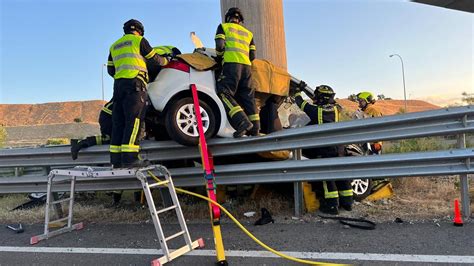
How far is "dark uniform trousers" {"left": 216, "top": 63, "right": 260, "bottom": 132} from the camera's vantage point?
441 cm

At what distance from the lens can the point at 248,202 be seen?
4824mm

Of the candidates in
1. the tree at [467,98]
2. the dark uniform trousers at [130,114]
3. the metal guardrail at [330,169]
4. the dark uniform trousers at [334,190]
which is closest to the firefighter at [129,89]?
the dark uniform trousers at [130,114]

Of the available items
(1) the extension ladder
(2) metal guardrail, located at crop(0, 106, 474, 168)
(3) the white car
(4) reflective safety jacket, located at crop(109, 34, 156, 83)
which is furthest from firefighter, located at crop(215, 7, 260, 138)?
(1) the extension ladder

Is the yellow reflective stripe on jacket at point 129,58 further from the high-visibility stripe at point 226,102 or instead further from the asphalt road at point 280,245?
the asphalt road at point 280,245

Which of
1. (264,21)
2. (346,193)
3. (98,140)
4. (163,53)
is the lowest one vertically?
(346,193)

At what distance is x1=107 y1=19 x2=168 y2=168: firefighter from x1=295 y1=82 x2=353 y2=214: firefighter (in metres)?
2.08

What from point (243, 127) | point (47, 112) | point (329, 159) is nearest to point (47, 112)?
point (47, 112)

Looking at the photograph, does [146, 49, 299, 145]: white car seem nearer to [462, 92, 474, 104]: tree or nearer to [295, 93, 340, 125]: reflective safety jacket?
[295, 93, 340, 125]: reflective safety jacket

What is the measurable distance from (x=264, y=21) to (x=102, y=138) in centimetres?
415

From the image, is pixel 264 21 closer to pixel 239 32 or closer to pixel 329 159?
pixel 239 32

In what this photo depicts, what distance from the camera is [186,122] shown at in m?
4.35

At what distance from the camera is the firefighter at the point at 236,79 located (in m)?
4.40

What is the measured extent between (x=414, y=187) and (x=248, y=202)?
94.5 inches

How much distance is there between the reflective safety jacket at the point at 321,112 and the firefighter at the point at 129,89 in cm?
206
